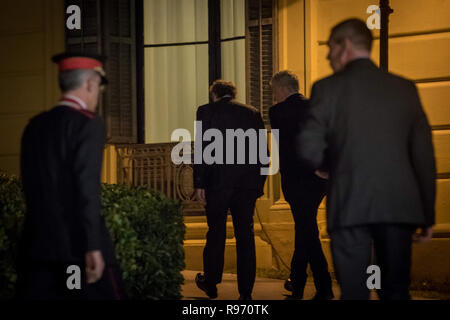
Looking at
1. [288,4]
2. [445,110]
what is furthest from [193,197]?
[445,110]

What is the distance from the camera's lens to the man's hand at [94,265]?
4691 millimetres

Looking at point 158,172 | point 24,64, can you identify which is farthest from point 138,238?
point 24,64

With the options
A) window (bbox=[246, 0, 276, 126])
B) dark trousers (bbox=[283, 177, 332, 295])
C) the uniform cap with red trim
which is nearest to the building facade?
window (bbox=[246, 0, 276, 126])

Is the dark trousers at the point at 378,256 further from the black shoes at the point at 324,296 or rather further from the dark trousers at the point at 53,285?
the black shoes at the point at 324,296

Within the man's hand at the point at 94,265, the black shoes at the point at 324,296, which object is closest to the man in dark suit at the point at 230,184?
the black shoes at the point at 324,296

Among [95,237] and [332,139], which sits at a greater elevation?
[332,139]

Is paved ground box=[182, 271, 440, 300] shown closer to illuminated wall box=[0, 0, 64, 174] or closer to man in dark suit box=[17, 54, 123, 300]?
illuminated wall box=[0, 0, 64, 174]

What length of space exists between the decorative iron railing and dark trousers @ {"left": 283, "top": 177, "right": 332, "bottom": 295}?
3651 millimetres

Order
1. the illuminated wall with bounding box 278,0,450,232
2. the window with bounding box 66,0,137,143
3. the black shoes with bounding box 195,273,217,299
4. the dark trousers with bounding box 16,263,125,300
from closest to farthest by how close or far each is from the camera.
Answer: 1. the dark trousers with bounding box 16,263,125,300
2. the black shoes with bounding box 195,273,217,299
3. the illuminated wall with bounding box 278,0,450,232
4. the window with bounding box 66,0,137,143

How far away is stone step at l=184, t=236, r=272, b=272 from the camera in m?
10.9

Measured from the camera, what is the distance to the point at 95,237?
15.4 ft

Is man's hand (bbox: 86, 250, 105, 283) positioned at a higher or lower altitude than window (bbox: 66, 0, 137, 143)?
lower
